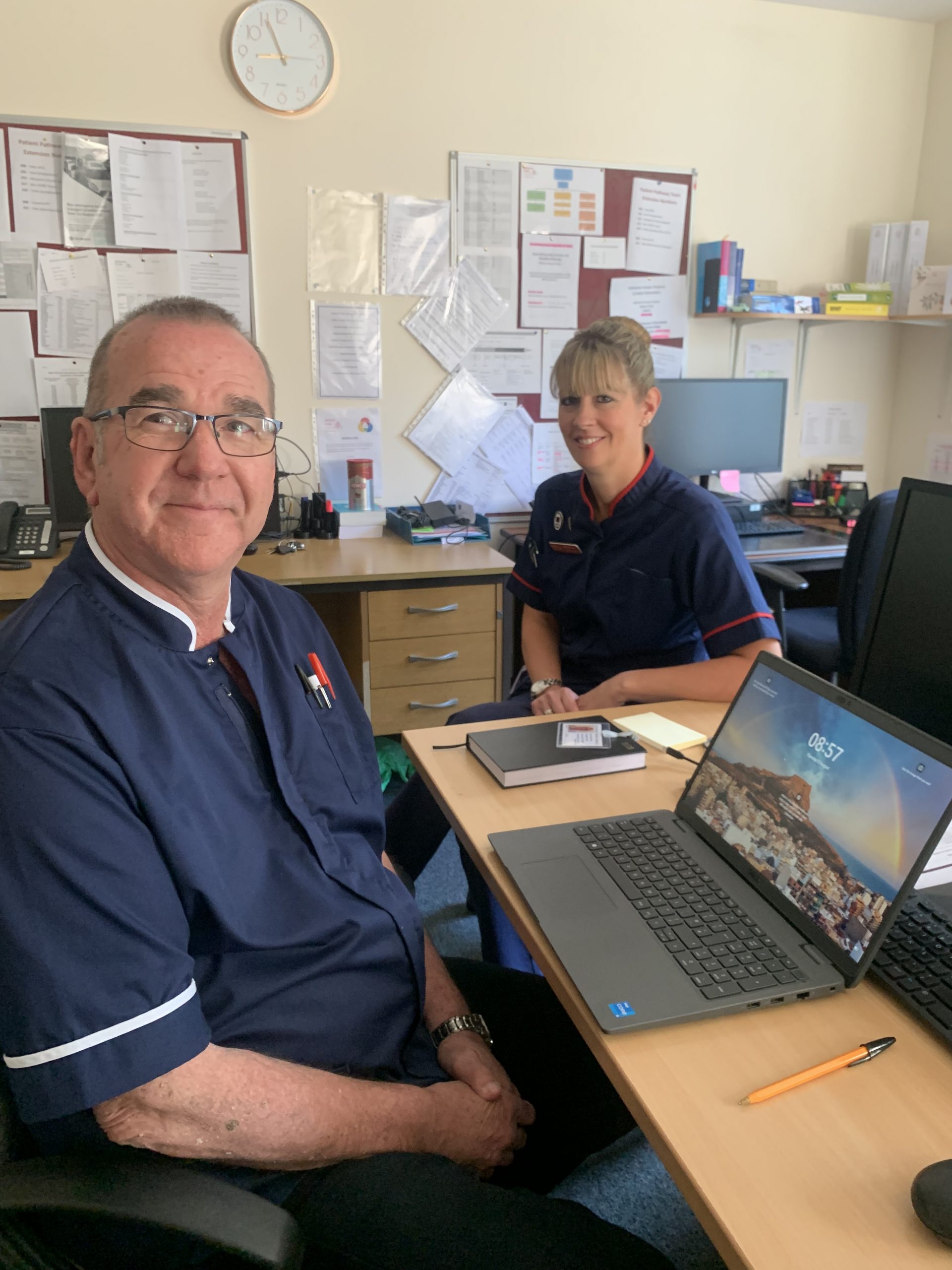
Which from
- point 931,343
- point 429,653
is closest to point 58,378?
point 429,653

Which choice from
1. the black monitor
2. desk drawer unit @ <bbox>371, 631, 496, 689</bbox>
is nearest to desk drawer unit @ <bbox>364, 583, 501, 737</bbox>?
desk drawer unit @ <bbox>371, 631, 496, 689</bbox>

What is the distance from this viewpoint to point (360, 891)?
3.45ft

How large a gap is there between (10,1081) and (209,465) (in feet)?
2.07

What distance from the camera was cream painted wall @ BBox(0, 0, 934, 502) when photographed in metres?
2.66

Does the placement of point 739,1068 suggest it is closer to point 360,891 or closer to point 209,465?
point 360,891

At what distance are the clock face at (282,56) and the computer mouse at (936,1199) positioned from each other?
311 cm

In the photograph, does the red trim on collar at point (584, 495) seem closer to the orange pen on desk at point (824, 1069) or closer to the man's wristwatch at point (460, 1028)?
the man's wristwatch at point (460, 1028)

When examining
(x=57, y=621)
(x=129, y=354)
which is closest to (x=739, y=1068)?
(x=57, y=621)

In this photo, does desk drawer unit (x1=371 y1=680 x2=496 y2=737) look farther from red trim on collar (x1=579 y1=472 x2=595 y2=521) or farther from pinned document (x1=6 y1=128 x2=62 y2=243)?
pinned document (x1=6 y1=128 x2=62 y2=243)

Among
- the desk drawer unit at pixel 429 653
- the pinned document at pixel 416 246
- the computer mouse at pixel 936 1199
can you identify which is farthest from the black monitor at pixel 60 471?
the computer mouse at pixel 936 1199

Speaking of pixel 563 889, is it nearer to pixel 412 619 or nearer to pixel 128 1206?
pixel 128 1206

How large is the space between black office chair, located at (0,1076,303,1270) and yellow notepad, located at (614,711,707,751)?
87 centimetres

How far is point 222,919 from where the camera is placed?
88 centimetres

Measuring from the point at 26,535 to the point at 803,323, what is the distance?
9.76 feet
